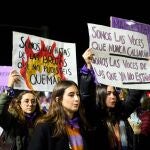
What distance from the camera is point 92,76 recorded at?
4684 millimetres

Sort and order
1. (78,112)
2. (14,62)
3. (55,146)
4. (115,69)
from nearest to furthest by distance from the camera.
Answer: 1. (55,146)
2. (78,112)
3. (14,62)
4. (115,69)

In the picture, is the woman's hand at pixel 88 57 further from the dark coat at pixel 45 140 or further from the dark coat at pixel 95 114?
the dark coat at pixel 45 140

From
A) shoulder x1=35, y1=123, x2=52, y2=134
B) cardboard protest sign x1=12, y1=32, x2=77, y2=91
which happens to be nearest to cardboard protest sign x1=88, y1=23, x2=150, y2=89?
cardboard protest sign x1=12, y1=32, x2=77, y2=91

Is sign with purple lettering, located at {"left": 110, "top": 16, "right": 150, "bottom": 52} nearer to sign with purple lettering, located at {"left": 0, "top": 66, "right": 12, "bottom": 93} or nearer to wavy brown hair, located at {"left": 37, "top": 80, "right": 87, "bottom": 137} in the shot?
sign with purple lettering, located at {"left": 0, "top": 66, "right": 12, "bottom": 93}

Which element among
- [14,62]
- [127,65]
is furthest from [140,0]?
[14,62]

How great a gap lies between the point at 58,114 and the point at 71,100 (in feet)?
0.45

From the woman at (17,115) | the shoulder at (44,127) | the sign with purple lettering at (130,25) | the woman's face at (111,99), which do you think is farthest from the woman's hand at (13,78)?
the sign with purple lettering at (130,25)

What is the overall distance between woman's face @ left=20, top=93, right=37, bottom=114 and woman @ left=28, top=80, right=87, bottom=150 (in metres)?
0.69

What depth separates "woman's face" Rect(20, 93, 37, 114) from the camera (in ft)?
15.8

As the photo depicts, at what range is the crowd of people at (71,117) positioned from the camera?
4.00 meters

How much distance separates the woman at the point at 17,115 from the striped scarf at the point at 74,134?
62 cm

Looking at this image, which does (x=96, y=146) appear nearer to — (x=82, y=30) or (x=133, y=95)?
(x=133, y=95)

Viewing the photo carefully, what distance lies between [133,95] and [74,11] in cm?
411

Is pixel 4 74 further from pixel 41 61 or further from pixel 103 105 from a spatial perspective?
pixel 103 105
